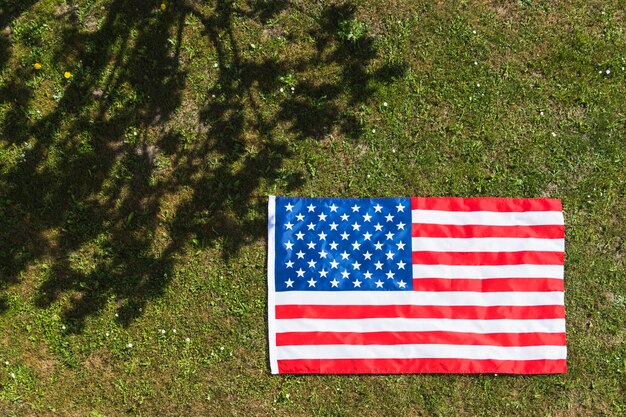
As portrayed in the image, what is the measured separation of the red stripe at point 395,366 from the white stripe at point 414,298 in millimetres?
683

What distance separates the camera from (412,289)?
5.94m

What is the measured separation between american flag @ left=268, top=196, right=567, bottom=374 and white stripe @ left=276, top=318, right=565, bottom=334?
0.04 feet

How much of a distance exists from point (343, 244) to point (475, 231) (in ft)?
5.29

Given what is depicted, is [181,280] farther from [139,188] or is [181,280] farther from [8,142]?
[8,142]

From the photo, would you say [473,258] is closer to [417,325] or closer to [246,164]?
[417,325]

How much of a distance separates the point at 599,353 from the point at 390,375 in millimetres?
2596

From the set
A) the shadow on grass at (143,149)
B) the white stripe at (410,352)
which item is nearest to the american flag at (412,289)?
Result: the white stripe at (410,352)

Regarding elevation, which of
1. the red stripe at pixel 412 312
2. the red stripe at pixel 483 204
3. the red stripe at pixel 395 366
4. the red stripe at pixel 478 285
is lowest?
the red stripe at pixel 395 366

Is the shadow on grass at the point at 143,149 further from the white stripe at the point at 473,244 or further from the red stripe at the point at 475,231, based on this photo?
the white stripe at the point at 473,244

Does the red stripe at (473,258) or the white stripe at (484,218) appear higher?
the white stripe at (484,218)

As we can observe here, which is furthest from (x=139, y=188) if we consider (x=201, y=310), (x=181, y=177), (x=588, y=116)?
(x=588, y=116)

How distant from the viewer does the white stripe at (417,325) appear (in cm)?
591

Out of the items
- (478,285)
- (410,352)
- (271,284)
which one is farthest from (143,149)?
(478,285)

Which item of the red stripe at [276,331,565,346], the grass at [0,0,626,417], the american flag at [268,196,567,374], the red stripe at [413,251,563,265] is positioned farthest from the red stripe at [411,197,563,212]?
the red stripe at [276,331,565,346]
